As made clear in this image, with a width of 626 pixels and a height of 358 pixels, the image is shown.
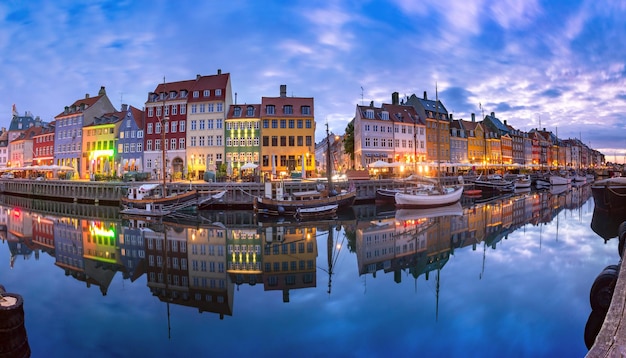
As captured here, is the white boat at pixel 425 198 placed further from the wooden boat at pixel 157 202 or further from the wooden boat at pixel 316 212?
the wooden boat at pixel 157 202

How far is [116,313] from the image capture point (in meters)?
10.6

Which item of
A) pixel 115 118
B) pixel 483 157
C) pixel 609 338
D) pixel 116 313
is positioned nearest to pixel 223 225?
pixel 116 313

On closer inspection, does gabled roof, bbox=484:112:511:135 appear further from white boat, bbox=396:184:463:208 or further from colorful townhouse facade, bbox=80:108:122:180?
colorful townhouse facade, bbox=80:108:122:180

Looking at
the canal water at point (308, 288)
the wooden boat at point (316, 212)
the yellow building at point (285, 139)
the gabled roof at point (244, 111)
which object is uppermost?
the gabled roof at point (244, 111)

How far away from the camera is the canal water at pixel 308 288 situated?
8727 mm

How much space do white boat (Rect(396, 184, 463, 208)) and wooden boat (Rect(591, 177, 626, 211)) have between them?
38.1ft

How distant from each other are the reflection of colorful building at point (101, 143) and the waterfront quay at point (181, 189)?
7.91 m

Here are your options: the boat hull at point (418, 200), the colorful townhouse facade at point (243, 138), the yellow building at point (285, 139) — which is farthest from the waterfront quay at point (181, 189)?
the yellow building at point (285, 139)

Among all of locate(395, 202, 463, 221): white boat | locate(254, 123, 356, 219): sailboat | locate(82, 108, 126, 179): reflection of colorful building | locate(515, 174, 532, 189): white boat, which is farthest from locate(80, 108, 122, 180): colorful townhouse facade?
locate(515, 174, 532, 189): white boat

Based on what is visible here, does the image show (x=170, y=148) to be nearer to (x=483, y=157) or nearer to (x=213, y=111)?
(x=213, y=111)

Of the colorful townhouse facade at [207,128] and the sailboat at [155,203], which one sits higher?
the colorful townhouse facade at [207,128]

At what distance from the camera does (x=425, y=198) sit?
34688 mm

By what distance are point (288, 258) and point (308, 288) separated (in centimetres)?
412

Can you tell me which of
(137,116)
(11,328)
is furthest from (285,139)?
(11,328)
